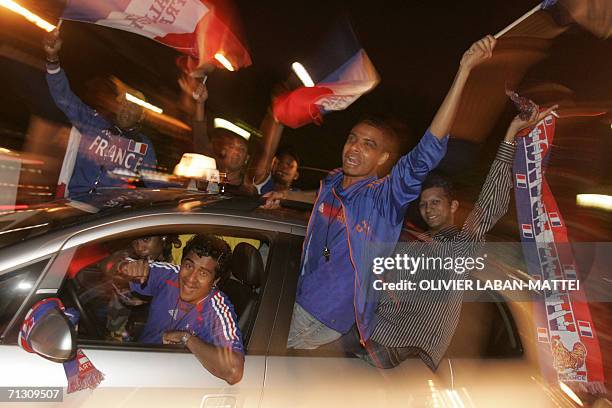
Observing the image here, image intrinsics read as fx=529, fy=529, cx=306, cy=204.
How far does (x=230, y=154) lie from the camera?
4355 mm

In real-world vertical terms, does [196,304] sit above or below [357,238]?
below

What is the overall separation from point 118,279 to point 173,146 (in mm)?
9155

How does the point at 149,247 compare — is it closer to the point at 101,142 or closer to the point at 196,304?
the point at 196,304

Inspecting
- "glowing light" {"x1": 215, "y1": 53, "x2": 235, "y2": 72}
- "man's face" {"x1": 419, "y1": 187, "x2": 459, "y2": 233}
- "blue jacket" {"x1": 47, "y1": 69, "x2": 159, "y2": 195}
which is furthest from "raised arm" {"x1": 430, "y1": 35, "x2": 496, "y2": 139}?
"blue jacket" {"x1": 47, "y1": 69, "x2": 159, "y2": 195}

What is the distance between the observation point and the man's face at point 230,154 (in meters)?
4.36

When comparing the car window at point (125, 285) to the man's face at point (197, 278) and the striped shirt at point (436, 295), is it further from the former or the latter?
the striped shirt at point (436, 295)

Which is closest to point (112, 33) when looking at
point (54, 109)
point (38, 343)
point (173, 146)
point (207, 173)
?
point (173, 146)

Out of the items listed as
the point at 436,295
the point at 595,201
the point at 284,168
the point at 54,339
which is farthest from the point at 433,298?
the point at 595,201

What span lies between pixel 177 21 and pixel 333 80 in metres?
1.28

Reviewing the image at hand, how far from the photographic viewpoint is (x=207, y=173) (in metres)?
4.00

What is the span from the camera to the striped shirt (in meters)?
2.40

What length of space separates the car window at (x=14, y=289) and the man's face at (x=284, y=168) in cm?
314

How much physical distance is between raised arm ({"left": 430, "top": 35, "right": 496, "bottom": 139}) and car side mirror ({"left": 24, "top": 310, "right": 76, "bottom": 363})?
1.65m

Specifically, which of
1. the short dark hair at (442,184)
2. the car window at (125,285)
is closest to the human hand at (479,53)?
the short dark hair at (442,184)
